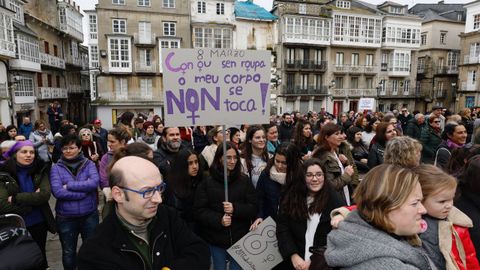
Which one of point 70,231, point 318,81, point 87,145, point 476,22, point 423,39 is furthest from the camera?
point 423,39

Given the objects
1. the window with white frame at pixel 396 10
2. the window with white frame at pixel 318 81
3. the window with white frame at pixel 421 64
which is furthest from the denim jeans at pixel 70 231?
the window with white frame at pixel 421 64

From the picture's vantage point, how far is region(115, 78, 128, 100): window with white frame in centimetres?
2864

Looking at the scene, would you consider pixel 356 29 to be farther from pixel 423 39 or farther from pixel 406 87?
pixel 423 39

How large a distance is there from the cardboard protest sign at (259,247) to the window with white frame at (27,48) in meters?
27.3

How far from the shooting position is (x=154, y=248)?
6.10 ft

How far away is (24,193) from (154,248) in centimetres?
256

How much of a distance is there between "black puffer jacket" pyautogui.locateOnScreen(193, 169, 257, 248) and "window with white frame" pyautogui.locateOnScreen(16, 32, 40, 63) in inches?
1056

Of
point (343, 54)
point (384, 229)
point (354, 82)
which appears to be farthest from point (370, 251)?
point (354, 82)

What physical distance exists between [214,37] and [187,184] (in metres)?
28.2

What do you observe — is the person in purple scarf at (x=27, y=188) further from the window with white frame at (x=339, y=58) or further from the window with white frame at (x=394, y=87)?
the window with white frame at (x=394, y=87)

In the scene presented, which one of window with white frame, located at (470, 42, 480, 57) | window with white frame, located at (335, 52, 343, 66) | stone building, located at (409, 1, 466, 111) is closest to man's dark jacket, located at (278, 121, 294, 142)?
window with white frame, located at (335, 52, 343, 66)

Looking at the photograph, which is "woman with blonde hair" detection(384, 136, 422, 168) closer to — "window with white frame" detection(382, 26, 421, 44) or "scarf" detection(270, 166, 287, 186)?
"scarf" detection(270, 166, 287, 186)

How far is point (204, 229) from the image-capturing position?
3.51 metres

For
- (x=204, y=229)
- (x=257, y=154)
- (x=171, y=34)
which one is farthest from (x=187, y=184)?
A: (x=171, y=34)
